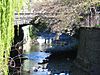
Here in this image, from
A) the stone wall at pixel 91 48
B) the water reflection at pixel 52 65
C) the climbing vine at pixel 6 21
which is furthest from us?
the water reflection at pixel 52 65

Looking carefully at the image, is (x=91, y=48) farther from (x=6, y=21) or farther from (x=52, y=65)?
(x=6, y=21)

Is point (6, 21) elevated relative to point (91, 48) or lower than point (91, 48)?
Answer: elevated

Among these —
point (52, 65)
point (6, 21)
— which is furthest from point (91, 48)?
point (6, 21)

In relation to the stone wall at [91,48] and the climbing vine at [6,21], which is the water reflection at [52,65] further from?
the climbing vine at [6,21]

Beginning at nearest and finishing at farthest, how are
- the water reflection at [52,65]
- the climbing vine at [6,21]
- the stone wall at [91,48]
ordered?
the climbing vine at [6,21] < the stone wall at [91,48] < the water reflection at [52,65]

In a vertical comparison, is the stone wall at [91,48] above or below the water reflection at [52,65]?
above

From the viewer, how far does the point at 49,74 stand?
840 inches

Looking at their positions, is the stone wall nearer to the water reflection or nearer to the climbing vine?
the water reflection

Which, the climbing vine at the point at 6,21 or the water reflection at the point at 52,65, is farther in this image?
the water reflection at the point at 52,65

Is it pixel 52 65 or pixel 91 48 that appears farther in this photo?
pixel 52 65

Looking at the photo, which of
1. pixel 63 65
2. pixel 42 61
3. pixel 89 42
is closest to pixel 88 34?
pixel 89 42

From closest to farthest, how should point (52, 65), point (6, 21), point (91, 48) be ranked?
point (6, 21) < point (91, 48) < point (52, 65)

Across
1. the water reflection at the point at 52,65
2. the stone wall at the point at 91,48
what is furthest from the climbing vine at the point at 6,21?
the water reflection at the point at 52,65

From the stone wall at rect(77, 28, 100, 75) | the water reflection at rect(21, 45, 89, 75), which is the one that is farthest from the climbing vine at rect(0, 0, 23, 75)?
the water reflection at rect(21, 45, 89, 75)
